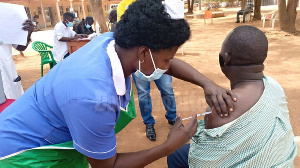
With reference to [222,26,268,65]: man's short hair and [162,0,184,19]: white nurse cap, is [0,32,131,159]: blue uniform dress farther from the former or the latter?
[222,26,268,65]: man's short hair

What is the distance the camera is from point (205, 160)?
1.27 metres

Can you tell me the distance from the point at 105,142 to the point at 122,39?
0.49 metres

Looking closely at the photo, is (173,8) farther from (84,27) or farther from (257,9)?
(257,9)

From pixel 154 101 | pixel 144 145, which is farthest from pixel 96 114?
pixel 154 101

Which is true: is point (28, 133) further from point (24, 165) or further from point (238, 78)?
point (238, 78)

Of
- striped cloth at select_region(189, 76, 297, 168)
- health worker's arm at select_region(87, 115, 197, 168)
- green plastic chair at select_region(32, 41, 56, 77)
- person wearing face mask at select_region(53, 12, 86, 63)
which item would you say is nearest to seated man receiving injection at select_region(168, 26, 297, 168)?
striped cloth at select_region(189, 76, 297, 168)

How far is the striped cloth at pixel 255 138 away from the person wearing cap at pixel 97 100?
106mm

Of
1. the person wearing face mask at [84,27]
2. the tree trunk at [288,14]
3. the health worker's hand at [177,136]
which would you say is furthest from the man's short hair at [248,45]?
the tree trunk at [288,14]

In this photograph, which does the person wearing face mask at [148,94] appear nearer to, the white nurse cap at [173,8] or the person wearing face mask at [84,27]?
the white nurse cap at [173,8]

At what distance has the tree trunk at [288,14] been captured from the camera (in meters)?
9.91

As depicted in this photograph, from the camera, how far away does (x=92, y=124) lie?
1.04 m

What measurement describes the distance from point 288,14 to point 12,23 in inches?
415

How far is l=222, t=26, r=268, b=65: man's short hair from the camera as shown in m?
1.23

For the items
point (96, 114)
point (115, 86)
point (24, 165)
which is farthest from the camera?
point (24, 165)
